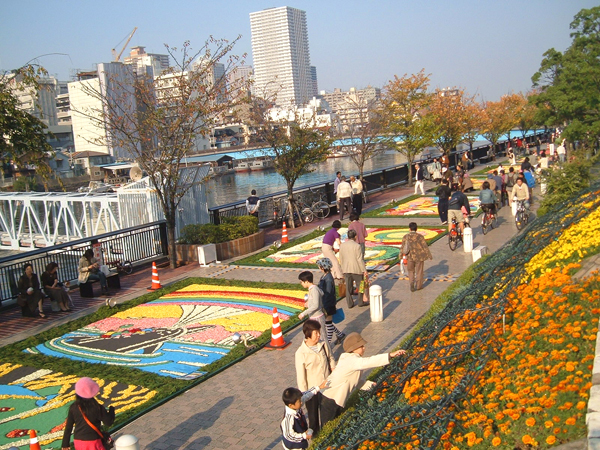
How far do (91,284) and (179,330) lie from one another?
436 centimetres

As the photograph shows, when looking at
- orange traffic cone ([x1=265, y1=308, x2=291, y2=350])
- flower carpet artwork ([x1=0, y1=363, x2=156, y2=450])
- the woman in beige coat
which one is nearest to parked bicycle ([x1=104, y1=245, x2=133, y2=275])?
flower carpet artwork ([x1=0, y1=363, x2=156, y2=450])

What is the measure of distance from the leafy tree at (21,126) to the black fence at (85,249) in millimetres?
2315

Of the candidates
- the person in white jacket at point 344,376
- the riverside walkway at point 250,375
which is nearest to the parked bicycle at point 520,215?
the riverside walkway at point 250,375

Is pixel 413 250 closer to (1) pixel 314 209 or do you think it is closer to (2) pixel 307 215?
(2) pixel 307 215

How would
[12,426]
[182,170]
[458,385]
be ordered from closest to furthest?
[458,385]
[12,426]
[182,170]

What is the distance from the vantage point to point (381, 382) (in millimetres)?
7297

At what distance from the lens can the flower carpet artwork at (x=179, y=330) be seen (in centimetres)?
1082

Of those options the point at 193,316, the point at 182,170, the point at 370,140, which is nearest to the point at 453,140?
the point at 370,140

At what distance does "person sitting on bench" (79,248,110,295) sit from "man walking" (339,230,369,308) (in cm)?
684

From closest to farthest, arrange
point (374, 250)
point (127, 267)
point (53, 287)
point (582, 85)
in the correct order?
point (53, 287) → point (127, 267) → point (374, 250) → point (582, 85)

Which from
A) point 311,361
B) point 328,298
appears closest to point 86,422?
point 311,361

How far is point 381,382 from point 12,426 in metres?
5.32

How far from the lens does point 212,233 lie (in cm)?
1875

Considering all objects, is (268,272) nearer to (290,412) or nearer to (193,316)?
(193,316)
